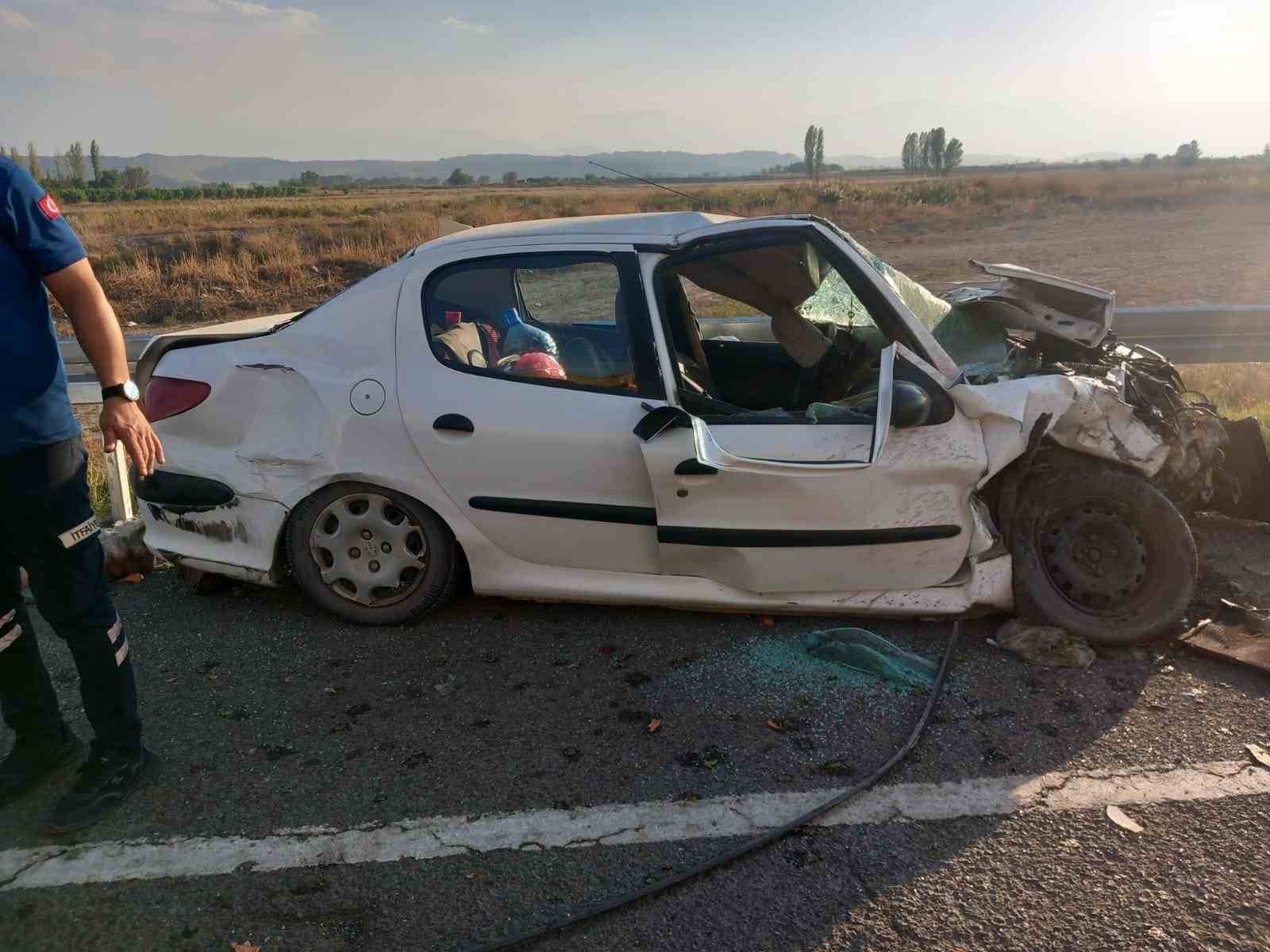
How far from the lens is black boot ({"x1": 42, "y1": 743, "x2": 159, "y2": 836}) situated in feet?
8.82

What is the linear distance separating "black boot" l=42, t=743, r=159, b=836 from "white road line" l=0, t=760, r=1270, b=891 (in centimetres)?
9

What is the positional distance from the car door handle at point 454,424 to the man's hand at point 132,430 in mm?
1101

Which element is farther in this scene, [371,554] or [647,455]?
[371,554]

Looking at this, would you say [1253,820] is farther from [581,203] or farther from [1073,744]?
[581,203]

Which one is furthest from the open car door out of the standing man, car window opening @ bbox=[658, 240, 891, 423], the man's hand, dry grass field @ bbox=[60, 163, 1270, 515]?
the standing man

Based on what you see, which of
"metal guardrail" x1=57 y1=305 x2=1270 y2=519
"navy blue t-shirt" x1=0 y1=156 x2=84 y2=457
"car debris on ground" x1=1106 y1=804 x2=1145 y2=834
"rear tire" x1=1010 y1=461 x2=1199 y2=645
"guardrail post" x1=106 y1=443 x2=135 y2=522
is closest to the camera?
"navy blue t-shirt" x1=0 y1=156 x2=84 y2=457

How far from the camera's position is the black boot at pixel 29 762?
9.25 ft

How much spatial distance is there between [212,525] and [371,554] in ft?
2.25

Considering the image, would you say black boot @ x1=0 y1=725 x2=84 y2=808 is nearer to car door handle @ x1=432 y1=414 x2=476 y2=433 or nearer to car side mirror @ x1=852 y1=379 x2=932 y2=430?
car door handle @ x1=432 y1=414 x2=476 y2=433

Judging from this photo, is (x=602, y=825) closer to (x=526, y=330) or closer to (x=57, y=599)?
(x=57, y=599)

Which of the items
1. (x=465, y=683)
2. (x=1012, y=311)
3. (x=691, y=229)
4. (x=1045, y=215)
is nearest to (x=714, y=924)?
(x=465, y=683)

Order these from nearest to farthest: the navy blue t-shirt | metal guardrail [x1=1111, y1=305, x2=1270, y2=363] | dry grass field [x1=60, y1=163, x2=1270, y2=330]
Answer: the navy blue t-shirt → metal guardrail [x1=1111, y1=305, x2=1270, y2=363] → dry grass field [x1=60, y1=163, x2=1270, y2=330]

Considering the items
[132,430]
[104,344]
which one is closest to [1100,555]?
[132,430]

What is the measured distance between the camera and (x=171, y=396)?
12.6 ft
